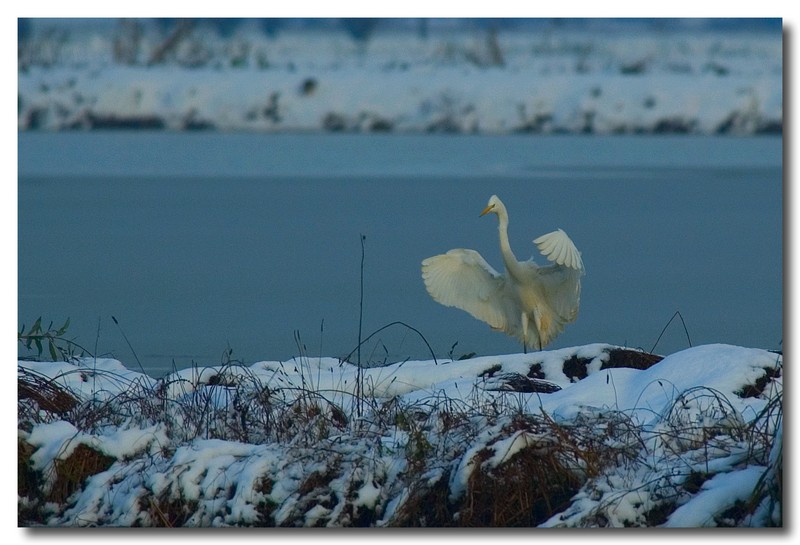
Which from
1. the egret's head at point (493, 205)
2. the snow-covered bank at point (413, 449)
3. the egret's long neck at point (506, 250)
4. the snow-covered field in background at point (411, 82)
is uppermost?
the snow-covered field in background at point (411, 82)

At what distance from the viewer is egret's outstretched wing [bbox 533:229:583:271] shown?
4.94 metres

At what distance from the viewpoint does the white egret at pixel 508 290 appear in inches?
217

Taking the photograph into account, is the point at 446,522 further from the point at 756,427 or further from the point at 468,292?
the point at 468,292

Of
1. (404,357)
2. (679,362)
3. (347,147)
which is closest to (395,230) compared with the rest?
(347,147)

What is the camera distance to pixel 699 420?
4.56 meters

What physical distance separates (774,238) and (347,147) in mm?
1725

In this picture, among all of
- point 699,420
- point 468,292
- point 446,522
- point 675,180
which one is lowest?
point 446,522

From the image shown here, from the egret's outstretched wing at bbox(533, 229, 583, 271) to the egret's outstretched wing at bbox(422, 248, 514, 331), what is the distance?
24.0 inches

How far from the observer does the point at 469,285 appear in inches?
223

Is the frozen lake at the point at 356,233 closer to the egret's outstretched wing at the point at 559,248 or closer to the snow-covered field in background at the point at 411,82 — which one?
the snow-covered field in background at the point at 411,82

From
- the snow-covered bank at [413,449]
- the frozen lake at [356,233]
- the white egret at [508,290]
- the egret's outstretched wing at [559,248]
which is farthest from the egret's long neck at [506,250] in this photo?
the snow-covered bank at [413,449]

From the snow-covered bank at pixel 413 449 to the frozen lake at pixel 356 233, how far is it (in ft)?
1.29

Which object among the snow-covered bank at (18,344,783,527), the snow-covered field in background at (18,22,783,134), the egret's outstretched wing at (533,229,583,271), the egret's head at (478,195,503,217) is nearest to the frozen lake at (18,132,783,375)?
the snow-covered field in background at (18,22,783,134)

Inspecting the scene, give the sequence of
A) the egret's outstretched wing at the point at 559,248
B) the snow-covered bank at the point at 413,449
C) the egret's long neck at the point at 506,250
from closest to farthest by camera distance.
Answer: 1. the snow-covered bank at the point at 413,449
2. the egret's outstretched wing at the point at 559,248
3. the egret's long neck at the point at 506,250
